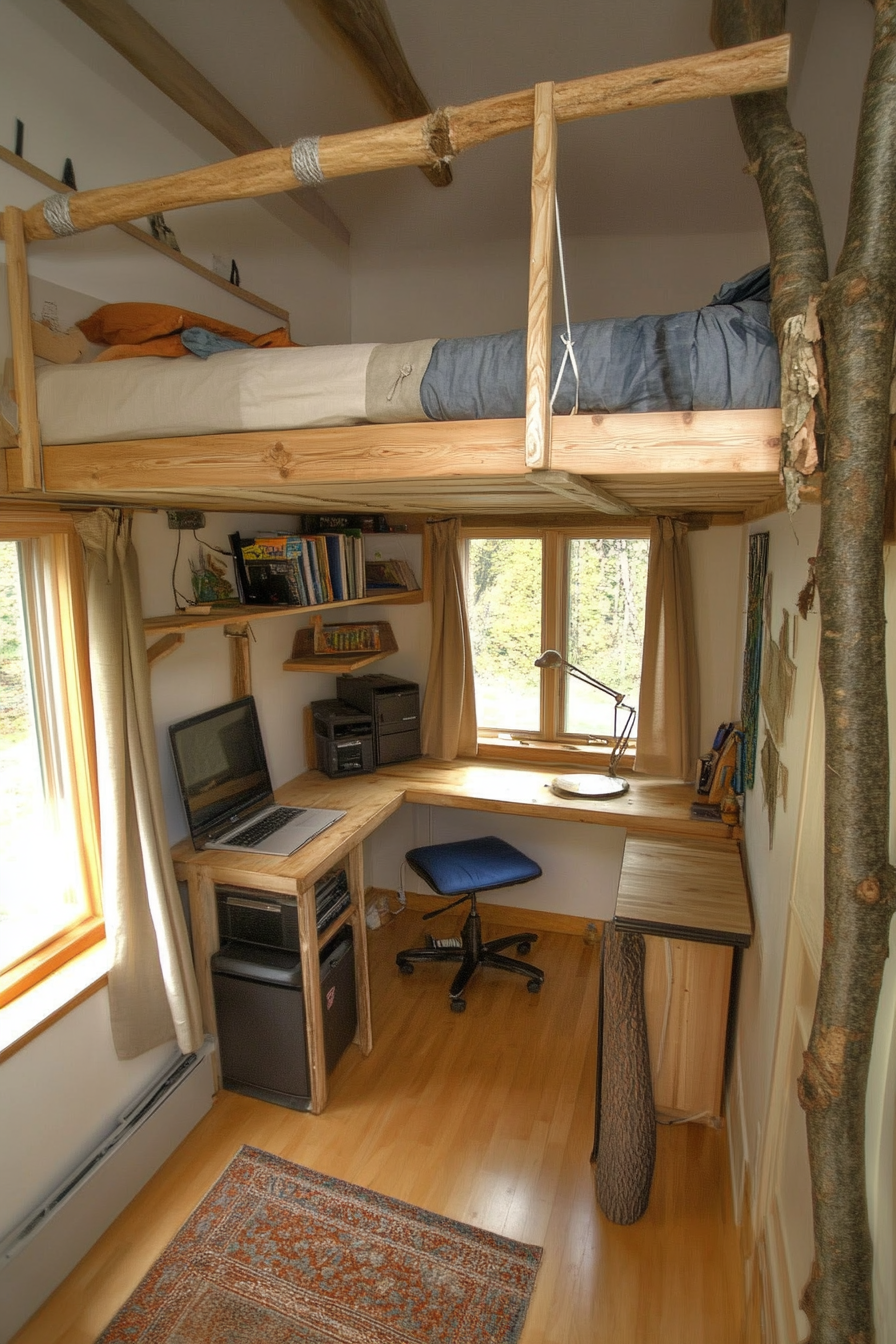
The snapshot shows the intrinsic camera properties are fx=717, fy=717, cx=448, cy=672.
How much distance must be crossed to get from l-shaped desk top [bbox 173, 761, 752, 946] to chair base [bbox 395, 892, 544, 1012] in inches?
19.7

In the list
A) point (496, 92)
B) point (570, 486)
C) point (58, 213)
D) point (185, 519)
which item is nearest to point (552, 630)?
point (185, 519)

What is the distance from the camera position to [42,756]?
209 centimetres

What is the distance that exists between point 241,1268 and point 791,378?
246 centimetres

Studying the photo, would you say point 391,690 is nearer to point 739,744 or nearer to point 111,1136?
point 739,744

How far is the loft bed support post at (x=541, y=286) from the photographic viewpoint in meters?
1.21

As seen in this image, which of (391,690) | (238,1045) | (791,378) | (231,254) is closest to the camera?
(791,378)

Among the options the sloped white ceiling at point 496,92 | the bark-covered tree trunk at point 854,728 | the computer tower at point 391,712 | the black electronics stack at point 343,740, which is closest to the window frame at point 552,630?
the computer tower at point 391,712

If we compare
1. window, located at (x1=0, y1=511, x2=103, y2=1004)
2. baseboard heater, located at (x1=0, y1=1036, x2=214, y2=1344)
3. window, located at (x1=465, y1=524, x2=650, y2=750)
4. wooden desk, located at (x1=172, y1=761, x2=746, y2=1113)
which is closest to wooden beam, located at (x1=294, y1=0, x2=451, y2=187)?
window, located at (x1=0, y1=511, x2=103, y2=1004)

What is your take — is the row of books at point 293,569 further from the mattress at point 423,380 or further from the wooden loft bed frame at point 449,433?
the mattress at point 423,380

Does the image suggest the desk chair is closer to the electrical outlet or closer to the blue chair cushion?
the blue chair cushion

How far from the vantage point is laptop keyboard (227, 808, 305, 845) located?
2.55 m

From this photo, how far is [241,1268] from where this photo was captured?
1920mm

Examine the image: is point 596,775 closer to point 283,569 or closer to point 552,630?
point 552,630

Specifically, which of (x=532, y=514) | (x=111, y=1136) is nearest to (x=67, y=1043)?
(x=111, y=1136)
